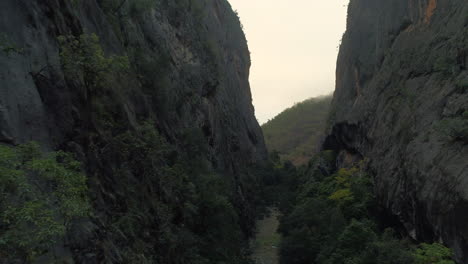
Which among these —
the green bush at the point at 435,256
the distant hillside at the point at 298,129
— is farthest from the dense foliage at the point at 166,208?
the distant hillside at the point at 298,129

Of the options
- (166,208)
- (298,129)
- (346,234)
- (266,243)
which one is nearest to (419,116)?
(346,234)

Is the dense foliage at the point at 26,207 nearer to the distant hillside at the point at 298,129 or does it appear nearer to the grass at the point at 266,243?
the grass at the point at 266,243

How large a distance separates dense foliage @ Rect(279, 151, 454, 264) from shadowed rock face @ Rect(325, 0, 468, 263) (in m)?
1.01

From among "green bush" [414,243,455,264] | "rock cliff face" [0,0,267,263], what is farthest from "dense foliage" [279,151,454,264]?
"rock cliff face" [0,0,267,263]

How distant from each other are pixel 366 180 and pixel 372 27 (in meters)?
17.6

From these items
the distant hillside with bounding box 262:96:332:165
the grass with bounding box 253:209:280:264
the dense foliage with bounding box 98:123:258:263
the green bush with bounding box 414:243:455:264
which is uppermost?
the distant hillside with bounding box 262:96:332:165

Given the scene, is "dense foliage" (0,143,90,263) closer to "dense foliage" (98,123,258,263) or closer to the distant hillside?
"dense foliage" (98,123,258,263)

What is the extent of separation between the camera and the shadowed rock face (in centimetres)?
1392

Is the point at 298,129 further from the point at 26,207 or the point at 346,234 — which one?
the point at 26,207

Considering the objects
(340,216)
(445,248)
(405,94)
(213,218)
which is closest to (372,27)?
(405,94)

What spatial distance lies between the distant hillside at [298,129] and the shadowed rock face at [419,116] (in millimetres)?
53190

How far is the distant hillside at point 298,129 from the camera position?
97.2 meters

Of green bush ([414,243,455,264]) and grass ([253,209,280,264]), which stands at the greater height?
green bush ([414,243,455,264])

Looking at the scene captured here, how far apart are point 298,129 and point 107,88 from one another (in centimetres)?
10933
